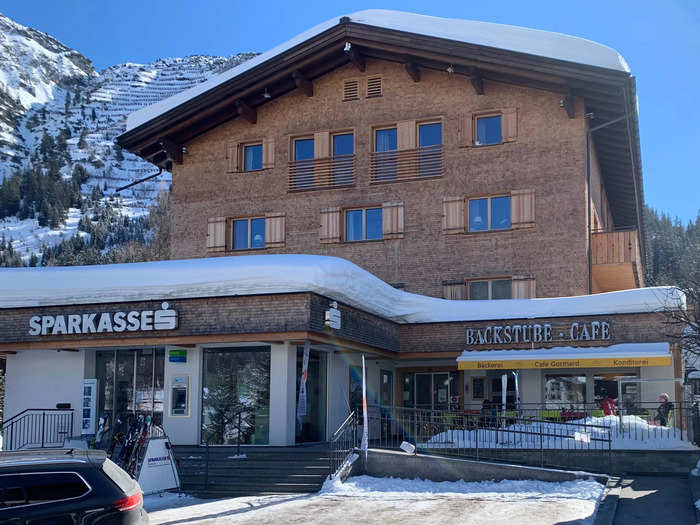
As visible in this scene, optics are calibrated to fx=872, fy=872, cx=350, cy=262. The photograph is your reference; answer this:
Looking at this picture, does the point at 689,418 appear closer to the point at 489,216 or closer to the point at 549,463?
the point at 549,463

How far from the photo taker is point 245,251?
30750mm

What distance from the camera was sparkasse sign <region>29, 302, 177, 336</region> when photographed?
20.3 metres

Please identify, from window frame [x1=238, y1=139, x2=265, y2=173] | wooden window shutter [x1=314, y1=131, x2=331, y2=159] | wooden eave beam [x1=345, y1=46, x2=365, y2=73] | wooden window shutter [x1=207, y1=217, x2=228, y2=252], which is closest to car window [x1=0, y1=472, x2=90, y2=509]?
wooden window shutter [x1=207, y1=217, x2=228, y2=252]

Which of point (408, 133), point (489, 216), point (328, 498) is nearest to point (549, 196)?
point (489, 216)

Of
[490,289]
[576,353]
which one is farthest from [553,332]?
[490,289]

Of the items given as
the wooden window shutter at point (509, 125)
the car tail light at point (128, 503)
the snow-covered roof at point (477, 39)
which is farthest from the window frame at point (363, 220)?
the car tail light at point (128, 503)

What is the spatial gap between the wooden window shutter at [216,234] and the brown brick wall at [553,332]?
8.45 m

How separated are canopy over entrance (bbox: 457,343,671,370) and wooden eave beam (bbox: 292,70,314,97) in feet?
37.3

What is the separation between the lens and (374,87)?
98.2ft

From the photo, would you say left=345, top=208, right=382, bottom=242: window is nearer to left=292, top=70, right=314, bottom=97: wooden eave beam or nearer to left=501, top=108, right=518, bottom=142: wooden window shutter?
left=292, top=70, right=314, bottom=97: wooden eave beam

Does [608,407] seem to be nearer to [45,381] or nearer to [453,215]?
[453,215]

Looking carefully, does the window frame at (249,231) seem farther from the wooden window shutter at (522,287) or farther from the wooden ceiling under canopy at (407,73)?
the wooden window shutter at (522,287)

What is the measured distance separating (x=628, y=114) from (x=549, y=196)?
3533mm

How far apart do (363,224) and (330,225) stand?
1125mm
